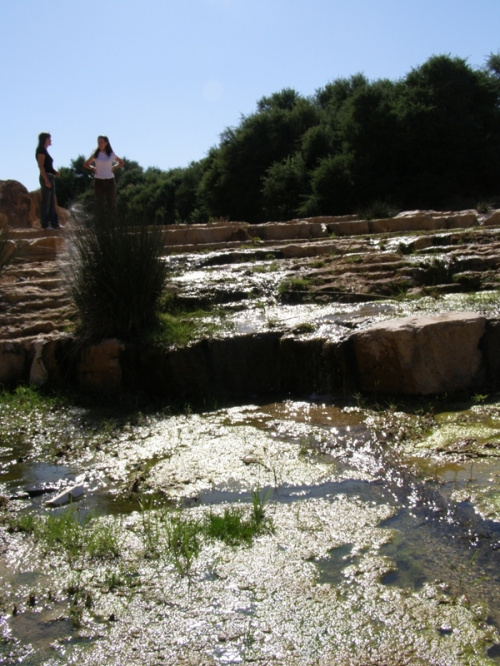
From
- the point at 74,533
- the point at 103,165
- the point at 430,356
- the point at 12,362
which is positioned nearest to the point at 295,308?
the point at 430,356

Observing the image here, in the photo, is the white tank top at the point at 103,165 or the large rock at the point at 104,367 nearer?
the large rock at the point at 104,367

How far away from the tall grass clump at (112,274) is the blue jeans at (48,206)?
15.8 ft

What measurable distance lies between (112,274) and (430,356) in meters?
2.87

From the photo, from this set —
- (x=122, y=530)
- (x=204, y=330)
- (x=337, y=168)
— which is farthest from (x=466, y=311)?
(x=337, y=168)

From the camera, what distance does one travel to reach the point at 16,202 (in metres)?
17.2

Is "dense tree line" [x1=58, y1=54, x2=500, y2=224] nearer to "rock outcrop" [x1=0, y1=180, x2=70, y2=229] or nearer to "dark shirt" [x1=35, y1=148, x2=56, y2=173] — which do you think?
"rock outcrop" [x1=0, y1=180, x2=70, y2=229]

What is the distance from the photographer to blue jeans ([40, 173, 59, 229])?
11227 millimetres

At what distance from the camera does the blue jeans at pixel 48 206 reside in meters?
11.2

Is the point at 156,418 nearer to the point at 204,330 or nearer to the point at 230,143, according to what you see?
the point at 204,330

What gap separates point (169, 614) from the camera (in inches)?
109

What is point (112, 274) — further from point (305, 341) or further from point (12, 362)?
point (305, 341)

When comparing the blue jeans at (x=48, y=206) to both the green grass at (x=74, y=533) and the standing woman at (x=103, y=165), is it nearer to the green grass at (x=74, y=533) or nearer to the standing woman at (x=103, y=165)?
the standing woman at (x=103, y=165)

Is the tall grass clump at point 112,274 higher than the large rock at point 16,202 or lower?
lower

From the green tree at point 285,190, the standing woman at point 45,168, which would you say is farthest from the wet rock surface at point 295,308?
the green tree at point 285,190
